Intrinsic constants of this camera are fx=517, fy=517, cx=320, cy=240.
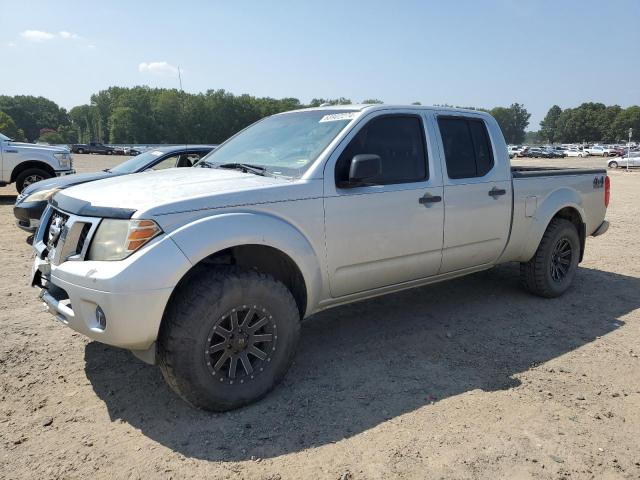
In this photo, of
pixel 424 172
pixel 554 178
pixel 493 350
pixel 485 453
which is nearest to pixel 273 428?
pixel 485 453

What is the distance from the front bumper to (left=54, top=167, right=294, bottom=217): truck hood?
0.85ft

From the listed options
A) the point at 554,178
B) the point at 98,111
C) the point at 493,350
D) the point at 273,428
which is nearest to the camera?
the point at 273,428

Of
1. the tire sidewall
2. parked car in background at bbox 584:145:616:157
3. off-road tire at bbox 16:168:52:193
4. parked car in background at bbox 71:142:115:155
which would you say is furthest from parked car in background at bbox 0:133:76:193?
parked car in background at bbox 584:145:616:157

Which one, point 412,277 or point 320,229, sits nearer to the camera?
point 320,229

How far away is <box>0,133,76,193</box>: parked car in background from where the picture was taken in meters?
12.2

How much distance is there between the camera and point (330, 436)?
9.61 feet

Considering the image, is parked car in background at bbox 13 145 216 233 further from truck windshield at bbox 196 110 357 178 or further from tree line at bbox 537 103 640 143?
tree line at bbox 537 103 640 143

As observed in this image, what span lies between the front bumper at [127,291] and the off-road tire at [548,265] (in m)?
3.81

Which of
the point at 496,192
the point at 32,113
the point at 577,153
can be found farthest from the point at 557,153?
the point at 32,113

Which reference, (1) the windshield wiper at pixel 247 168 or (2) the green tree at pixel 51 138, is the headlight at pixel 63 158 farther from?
(2) the green tree at pixel 51 138

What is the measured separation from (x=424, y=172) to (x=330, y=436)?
87.0 inches

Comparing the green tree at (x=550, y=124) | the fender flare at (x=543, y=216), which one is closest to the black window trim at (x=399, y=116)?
the fender flare at (x=543, y=216)

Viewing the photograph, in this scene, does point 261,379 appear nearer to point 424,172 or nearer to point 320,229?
point 320,229

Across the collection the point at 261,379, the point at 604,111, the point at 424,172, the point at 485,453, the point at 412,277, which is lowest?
the point at 485,453
